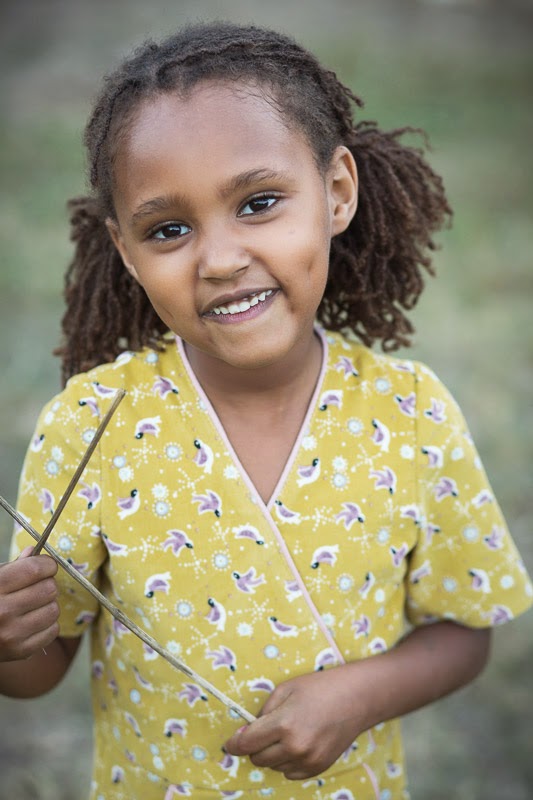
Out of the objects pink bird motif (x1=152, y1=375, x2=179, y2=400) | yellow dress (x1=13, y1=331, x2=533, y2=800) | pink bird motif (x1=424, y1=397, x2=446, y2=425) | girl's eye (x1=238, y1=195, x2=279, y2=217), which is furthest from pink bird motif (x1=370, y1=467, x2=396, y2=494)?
girl's eye (x1=238, y1=195, x2=279, y2=217)

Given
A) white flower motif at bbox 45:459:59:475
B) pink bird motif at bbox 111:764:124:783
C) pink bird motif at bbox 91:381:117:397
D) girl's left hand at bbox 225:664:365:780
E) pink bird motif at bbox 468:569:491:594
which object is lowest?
pink bird motif at bbox 111:764:124:783

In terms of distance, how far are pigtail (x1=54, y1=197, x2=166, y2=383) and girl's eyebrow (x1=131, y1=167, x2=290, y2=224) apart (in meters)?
0.32

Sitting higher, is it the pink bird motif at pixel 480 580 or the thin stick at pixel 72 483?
the thin stick at pixel 72 483

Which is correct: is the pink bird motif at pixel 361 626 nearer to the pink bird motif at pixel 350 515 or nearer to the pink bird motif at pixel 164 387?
the pink bird motif at pixel 350 515

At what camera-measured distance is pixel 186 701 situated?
1505mm

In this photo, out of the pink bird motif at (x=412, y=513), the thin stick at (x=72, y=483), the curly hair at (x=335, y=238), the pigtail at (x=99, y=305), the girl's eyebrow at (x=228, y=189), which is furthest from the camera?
the pigtail at (x=99, y=305)

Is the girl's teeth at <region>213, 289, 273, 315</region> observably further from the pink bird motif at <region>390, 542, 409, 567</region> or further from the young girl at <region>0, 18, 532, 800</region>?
the pink bird motif at <region>390, 542, 409, 567</region>

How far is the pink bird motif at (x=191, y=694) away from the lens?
1495 millimetres

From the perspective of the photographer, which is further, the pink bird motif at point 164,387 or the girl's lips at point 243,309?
the pink bird motif at point 164,387

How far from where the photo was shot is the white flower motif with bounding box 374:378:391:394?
62.3 inches

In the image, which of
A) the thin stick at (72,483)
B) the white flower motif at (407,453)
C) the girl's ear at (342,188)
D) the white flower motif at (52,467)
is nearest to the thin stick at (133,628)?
the thin stick at (72,483)

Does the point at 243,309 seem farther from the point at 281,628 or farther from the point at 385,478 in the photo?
the point at 281,628

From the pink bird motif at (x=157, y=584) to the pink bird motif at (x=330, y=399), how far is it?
0.35 m

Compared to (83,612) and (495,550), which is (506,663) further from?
(83,612)
